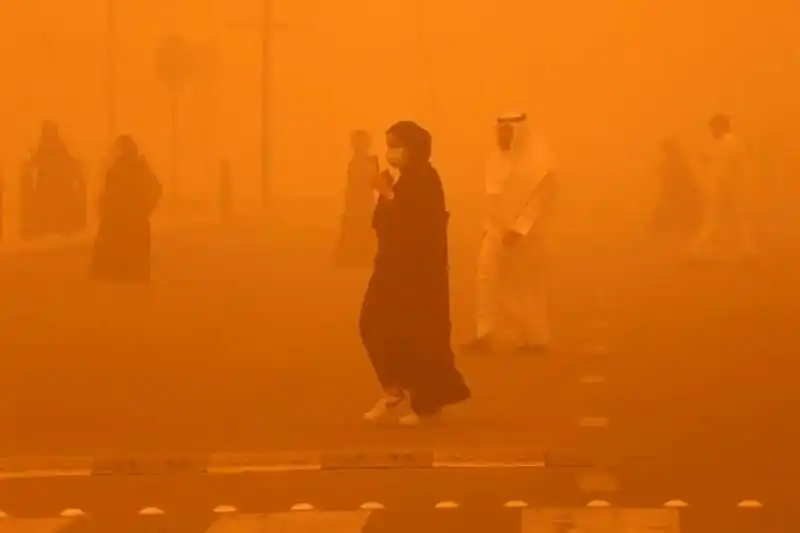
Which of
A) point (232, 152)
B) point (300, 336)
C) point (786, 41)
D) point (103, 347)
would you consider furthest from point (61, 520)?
point (786, 41)

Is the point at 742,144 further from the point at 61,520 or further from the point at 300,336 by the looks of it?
the point at 61,520

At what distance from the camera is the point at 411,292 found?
4.69m

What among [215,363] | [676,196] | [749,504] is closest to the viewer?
[749,504]

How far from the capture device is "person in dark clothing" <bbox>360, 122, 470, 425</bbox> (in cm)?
466

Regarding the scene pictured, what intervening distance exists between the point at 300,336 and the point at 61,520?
95cm

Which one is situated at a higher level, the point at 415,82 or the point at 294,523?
the point at 415,82

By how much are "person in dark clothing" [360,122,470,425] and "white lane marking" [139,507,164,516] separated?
0.73m

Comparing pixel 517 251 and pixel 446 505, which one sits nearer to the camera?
pixel 446 505

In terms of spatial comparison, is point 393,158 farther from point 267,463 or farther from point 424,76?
point 267,463

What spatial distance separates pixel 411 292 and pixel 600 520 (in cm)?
94

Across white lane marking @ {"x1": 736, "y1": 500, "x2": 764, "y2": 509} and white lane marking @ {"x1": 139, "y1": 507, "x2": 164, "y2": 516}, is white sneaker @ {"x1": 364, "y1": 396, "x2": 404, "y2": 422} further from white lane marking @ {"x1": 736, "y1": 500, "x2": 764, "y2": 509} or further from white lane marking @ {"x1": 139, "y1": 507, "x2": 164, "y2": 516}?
white lane marking @ {"x1": 736, "y1": 500, "x2": 764, "y2": 509}

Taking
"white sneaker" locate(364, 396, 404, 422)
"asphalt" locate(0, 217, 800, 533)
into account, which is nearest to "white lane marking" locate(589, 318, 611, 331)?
"asphalt" locate(0, 217, 800, 533)

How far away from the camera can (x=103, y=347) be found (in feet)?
15.5

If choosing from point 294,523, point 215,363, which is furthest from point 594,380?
point 215,363
